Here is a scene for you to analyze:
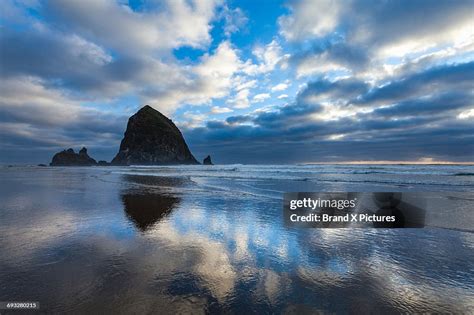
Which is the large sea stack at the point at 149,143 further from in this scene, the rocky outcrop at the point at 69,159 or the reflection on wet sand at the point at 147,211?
the reflection on wet sand at the point at 147,211

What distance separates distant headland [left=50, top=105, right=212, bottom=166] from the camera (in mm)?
132375

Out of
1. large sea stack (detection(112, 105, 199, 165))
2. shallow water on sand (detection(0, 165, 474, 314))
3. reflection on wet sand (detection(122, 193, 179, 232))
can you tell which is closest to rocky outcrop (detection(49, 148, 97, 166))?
large sea stack (detection(112, 105, 199, 165))

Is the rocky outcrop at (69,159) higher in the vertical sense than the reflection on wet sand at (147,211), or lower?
higher

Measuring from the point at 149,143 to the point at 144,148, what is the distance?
3.80 metres

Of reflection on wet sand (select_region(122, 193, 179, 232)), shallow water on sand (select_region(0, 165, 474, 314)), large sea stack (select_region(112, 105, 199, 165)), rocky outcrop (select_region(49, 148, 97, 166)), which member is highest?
large sea stack (select_region(112, 105, 199, 165))

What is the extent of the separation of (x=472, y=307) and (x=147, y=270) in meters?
4.79

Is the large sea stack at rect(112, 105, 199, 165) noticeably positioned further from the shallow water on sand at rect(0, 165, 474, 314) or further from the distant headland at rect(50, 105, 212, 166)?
the shallow water on sand at rect(0, 165, 474, 314)

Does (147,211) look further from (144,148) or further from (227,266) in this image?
(144,148)

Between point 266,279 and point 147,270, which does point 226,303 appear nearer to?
point 266,279

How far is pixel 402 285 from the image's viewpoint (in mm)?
3977

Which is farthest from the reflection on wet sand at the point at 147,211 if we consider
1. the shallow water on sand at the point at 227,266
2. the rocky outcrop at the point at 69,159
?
the rocky outcrop at the point at 69,159

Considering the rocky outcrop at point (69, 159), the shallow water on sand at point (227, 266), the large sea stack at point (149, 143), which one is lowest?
the shallow water on sand at point (227, 266)

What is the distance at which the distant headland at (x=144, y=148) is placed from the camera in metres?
132

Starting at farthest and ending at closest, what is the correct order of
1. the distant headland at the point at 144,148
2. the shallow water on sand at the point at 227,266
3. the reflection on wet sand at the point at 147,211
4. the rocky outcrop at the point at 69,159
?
the rocky outcrop at the point at 69,159 → the distant headland at the point at 144,148 → the reflection on wet sand at the point at 147,211 → the shallow water on sand at the point at 227,266
